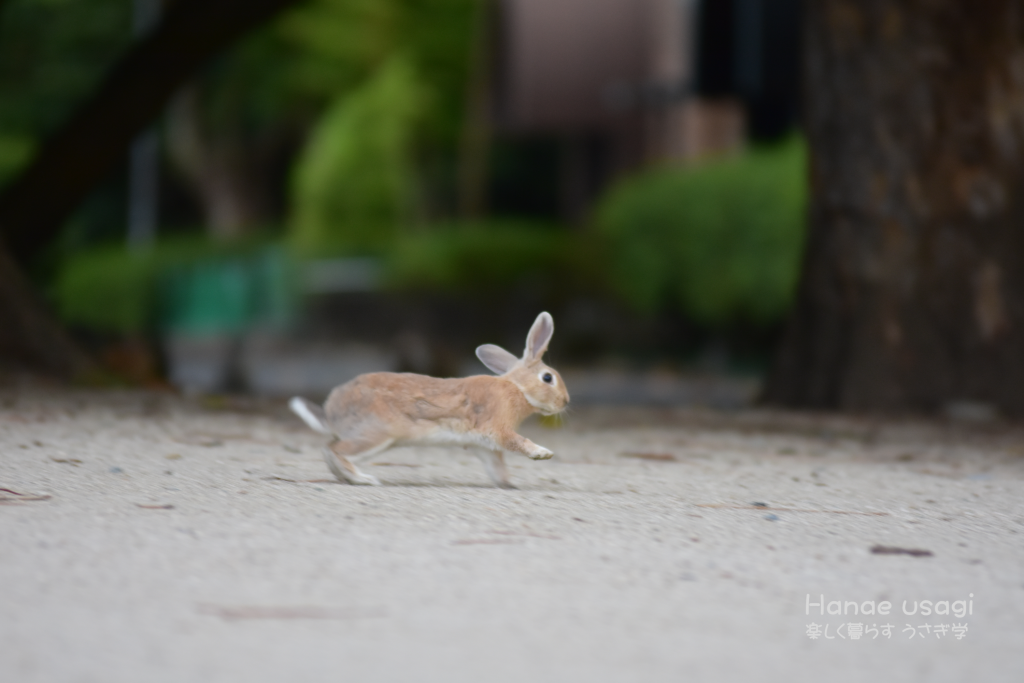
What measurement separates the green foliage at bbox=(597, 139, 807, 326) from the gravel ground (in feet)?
30.1

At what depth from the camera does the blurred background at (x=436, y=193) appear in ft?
48.0

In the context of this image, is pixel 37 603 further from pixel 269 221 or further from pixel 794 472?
pixel 269 221

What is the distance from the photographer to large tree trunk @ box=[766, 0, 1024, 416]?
755 cm

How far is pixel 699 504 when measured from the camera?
4.17 m

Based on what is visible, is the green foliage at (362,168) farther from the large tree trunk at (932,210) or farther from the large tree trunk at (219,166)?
the large tree trunk at (932,210)

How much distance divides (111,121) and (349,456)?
21.9ft

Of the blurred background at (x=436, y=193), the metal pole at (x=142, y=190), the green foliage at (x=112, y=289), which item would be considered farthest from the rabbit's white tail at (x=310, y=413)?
the metal pole at (x=142, y=190)

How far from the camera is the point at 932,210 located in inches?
301

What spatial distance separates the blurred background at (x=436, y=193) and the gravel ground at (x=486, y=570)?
4.64 meters

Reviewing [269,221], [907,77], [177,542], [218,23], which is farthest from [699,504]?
[269,221]

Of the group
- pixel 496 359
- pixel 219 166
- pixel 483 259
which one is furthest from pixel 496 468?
pixel 219 166

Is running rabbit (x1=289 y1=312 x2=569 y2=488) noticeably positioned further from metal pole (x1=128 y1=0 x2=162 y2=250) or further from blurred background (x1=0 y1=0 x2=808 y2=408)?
metal pole (x1=128 y1=0 x2=162 y2=250)

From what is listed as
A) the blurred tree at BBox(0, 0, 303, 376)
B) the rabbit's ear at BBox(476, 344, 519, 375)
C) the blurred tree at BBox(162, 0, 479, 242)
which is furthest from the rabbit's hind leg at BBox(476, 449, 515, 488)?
the blurred tree at BBox(162, 0, 479, 242)

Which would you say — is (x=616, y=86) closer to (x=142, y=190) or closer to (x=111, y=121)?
(x=111, y=121)
